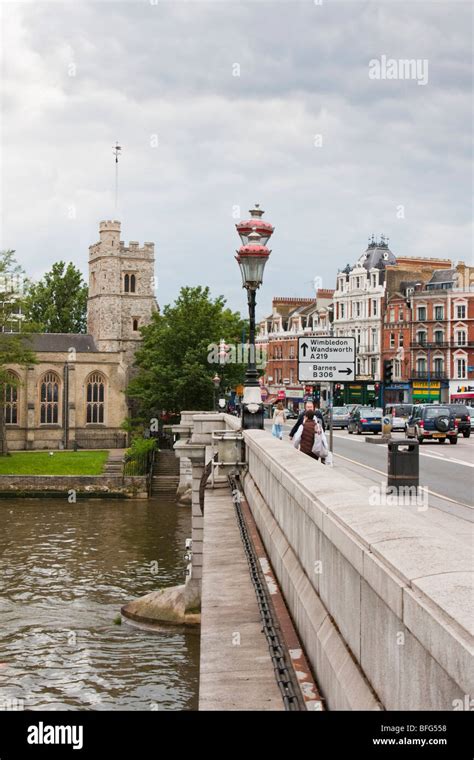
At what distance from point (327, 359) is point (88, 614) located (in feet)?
50.5

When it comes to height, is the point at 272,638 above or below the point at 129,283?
below

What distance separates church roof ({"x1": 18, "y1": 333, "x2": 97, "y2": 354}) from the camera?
80.6m

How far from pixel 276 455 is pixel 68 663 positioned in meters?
14.4

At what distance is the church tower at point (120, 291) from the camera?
290ft

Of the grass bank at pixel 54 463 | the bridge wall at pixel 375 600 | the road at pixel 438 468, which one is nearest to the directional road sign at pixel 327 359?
the road at pixel 438 468

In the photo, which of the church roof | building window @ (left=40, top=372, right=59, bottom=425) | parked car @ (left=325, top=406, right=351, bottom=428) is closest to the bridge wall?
parked car @ (left=325, top=406, right=351, bottom=428)

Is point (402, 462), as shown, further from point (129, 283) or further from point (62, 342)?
point (129, 283)

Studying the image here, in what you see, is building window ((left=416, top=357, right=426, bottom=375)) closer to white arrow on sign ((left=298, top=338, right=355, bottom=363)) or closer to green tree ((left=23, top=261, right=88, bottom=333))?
green tree ((left=23, top=261, right=88, bottom=333))

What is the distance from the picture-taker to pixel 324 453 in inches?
655

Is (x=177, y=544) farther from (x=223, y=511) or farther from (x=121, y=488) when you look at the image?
(x=223, y=511)

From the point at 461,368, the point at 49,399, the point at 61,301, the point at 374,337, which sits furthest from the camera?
the point at 61,301

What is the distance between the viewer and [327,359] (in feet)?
52.4

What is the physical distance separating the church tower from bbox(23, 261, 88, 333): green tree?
1627 centimetres

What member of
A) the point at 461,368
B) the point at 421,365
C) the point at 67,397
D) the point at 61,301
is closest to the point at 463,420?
the point at 461,368
